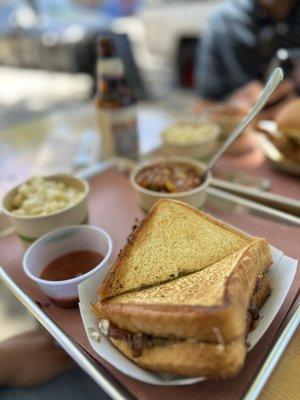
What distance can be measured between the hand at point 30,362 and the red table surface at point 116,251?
0.26 meters

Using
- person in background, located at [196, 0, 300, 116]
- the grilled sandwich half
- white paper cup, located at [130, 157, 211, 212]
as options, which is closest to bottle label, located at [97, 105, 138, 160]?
white paper cup, located at [130, 157, 211, 212]

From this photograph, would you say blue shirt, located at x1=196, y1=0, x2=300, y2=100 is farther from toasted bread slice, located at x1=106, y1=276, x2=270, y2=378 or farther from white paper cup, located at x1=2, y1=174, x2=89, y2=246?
toasted bread slice, located at x1=106, y1=276, x2=270, y2=378

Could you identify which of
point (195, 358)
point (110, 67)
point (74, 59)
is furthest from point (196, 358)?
point (74, 59)

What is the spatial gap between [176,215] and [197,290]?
25 centimetres

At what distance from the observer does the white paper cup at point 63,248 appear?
71cm

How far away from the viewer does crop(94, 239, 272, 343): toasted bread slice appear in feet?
1.67

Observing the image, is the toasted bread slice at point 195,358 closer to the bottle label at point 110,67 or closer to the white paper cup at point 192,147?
the white paper cup at point 192,147

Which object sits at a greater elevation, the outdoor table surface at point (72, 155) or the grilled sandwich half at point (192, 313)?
the grilled sandwich half at point (192, 313)

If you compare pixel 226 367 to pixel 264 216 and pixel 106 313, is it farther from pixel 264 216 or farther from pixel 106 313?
pixel 264 216

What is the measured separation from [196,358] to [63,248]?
0.45m

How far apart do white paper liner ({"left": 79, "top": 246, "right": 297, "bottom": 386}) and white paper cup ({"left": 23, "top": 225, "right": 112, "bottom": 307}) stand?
5cm

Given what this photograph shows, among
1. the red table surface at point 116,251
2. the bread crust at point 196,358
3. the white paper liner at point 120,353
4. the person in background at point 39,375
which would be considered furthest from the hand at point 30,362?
the bread crust at point 196,358

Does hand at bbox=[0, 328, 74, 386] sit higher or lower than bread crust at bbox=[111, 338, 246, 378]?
lower

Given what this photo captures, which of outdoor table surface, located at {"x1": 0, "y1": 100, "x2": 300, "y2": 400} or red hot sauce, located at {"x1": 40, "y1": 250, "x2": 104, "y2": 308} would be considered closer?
outdoor table surface, located at {"x1": 0, "y1": 100, "x2": 300, "y2": 400}
